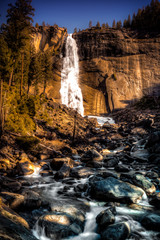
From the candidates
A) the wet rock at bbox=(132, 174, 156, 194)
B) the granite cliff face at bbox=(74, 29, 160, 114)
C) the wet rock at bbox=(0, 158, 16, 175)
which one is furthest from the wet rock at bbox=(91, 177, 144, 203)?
the granite cliff face at bbox=(74, 29, 160, 114)

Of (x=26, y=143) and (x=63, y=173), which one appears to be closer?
(x=63, y=173)

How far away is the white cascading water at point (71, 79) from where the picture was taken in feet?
121

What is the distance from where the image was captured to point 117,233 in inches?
130

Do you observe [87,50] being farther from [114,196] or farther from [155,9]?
[114,196]

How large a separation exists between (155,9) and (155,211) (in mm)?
59112

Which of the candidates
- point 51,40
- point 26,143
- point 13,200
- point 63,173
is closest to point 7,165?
point 26,143

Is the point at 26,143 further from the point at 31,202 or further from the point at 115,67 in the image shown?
the point at 115,67

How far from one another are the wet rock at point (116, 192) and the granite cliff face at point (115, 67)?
32.2 m

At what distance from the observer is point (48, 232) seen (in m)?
3.50

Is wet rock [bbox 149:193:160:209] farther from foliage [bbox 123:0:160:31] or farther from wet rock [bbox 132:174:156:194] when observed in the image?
foliage [bbox 123:0:160:31]

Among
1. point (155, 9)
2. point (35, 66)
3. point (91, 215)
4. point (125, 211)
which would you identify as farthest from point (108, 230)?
point (155, 9)

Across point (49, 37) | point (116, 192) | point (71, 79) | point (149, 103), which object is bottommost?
point (116, 192)

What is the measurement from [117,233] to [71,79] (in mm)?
38707

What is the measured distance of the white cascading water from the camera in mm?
37031
